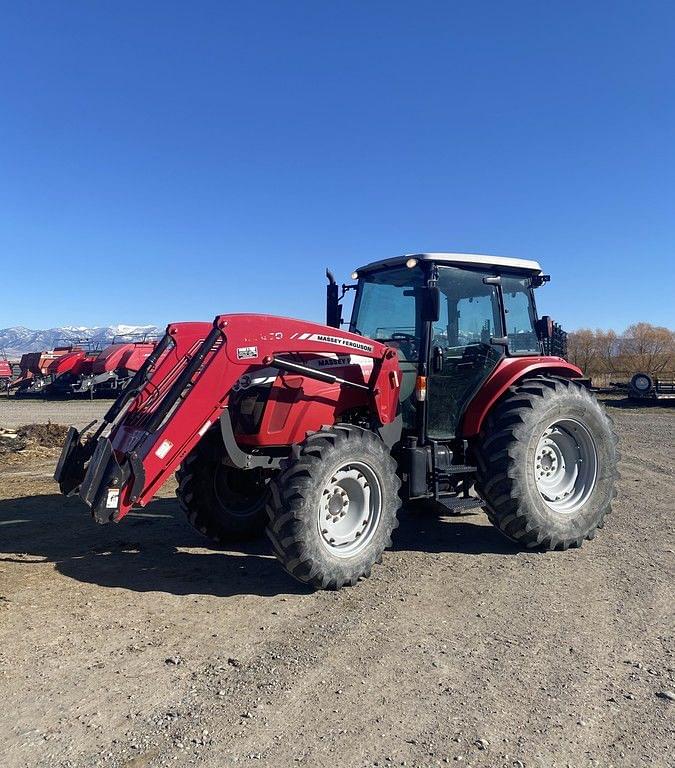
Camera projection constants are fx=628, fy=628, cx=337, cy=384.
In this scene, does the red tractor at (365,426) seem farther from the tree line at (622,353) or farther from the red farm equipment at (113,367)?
the tree line at (622,353)

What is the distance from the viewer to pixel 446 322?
5.86 meters

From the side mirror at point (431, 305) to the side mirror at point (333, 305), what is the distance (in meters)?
1.50

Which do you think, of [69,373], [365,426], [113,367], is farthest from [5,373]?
[365,426]

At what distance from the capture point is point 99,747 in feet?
8.89

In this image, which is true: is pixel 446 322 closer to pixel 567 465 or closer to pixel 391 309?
pixel 391 309

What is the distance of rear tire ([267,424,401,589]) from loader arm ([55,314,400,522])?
1.96 feet

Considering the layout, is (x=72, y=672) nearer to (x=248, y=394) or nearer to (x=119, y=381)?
(x=248, y=394)

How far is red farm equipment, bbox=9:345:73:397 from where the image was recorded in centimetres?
2873

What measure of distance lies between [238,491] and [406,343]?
6.89 feet

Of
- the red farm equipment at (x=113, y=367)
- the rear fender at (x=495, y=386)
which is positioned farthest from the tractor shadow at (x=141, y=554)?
the red farm equipment at (x=113, y=367)

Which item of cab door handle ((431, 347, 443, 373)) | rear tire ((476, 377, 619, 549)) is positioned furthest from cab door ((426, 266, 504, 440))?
rear tire ((476, 377, 619, 549))

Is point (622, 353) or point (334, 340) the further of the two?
point (622, 353)

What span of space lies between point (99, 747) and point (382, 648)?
64.6 inches

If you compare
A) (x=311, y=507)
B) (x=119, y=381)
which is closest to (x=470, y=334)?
(x=311, y=507)
